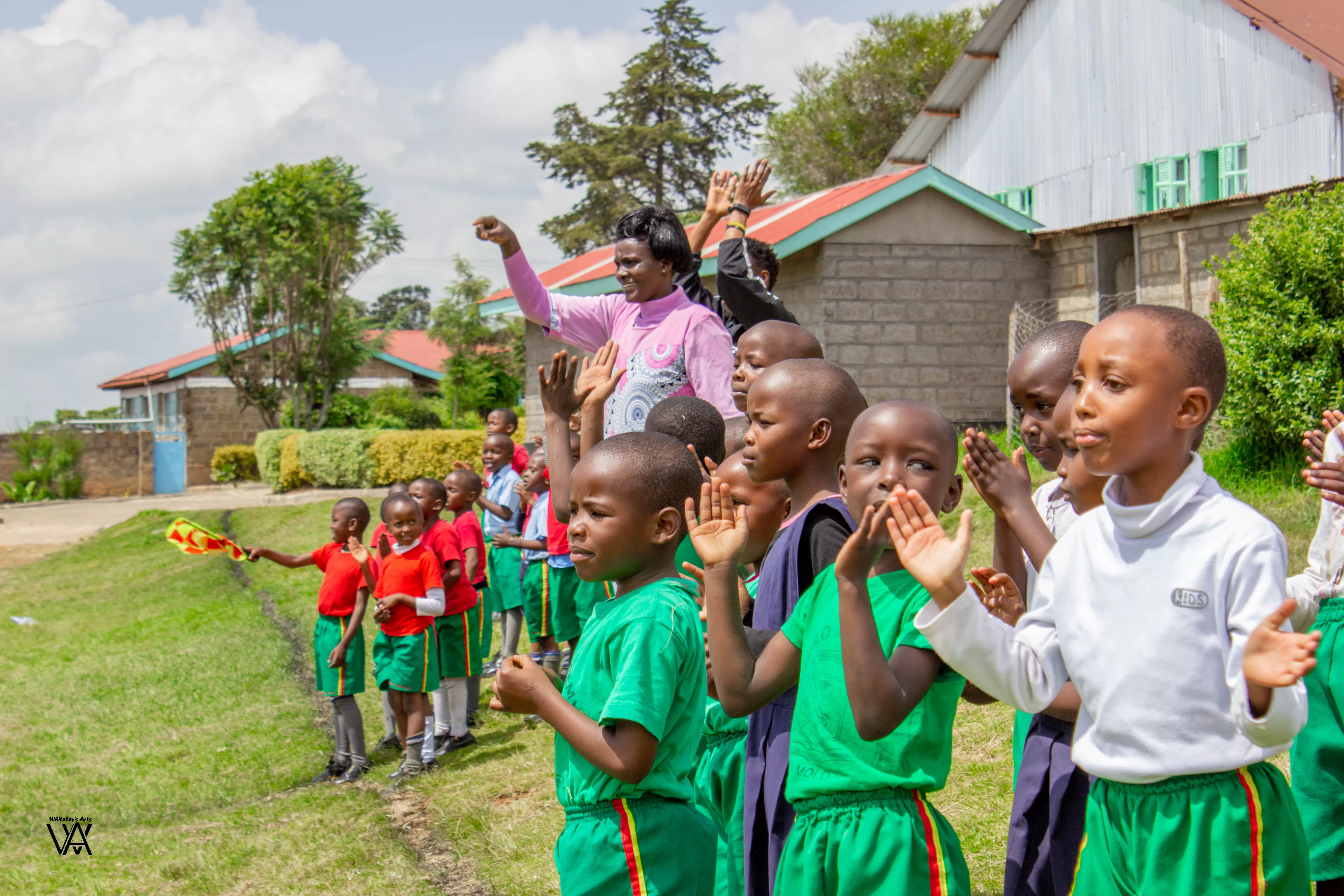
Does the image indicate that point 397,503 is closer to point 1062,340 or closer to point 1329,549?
point 1062,340

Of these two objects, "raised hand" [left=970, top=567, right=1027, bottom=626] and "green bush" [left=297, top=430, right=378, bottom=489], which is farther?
"green bush" [left=297, top=430, right=378, bottom=489]

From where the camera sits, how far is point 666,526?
8.26ft

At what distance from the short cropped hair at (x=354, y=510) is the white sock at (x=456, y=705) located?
100 cm

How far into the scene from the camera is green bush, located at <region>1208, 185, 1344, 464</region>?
824 centimetres

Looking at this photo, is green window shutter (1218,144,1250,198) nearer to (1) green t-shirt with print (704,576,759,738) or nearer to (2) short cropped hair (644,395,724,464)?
(2) short cropped hair (644,395,724,464)

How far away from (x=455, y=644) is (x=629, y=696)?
4294mm

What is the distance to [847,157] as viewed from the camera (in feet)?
113

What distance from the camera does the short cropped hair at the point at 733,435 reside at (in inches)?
140

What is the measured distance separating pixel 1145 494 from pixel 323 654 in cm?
500

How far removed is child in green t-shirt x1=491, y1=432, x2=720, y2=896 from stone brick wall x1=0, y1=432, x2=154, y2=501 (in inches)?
1303

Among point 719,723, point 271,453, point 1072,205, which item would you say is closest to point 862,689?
point 719,723

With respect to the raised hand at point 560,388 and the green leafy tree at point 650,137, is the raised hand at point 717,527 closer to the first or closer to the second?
the raised hand at point 560,388

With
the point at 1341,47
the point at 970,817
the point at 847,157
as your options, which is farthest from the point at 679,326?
the point at 847,157

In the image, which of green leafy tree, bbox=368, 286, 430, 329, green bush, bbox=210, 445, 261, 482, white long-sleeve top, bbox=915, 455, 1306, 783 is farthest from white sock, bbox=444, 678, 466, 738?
green leafy tree, bbox=368, 286, 430, 329
